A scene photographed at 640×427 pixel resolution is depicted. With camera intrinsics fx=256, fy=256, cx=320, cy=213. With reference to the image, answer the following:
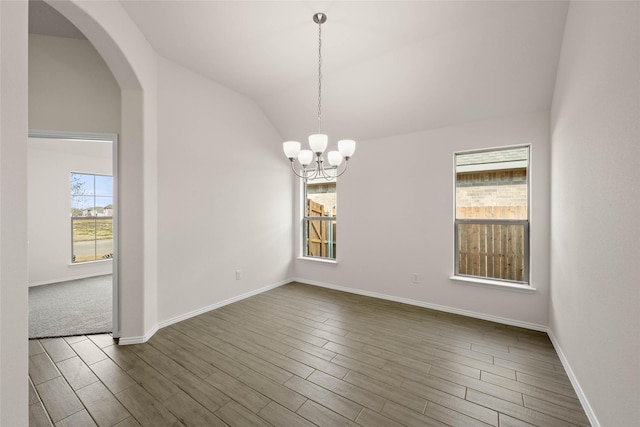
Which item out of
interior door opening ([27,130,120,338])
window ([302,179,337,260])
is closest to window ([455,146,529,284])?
window ([302,179,337,260])

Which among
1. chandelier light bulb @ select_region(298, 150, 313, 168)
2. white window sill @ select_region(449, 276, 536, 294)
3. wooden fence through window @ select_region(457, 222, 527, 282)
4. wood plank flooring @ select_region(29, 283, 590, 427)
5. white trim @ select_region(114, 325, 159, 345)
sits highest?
chandelier light bulb @ select_region(298, 150, 313, 168)

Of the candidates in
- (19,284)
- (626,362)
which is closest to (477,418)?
(626,362)

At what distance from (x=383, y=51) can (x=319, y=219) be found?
2.83m

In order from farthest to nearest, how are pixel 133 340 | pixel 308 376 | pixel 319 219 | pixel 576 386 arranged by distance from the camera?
pixel 319 219 < pixel 133 340 < pixel 308 376 < pixel 576 386

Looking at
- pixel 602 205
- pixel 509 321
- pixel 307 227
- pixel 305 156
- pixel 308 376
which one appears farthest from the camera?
pixel 307 227

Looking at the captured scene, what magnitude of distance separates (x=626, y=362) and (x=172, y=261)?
3.76m

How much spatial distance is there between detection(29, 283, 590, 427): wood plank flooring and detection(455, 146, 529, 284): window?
0.75 m

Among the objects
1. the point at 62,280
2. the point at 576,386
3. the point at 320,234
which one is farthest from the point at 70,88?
the point at 576,386

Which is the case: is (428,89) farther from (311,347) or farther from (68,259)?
(68,259)

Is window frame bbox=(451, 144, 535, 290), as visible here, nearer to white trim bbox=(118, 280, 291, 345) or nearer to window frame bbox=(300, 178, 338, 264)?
window frame bbox=(300, 178, 338, 264)

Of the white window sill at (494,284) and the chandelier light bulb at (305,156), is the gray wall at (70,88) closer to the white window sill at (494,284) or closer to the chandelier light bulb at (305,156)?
the chandelier light bulb at (305,156)

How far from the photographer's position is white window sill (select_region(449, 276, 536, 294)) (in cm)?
296

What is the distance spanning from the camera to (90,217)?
5512 mm

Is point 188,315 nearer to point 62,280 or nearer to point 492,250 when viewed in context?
point 62,280
